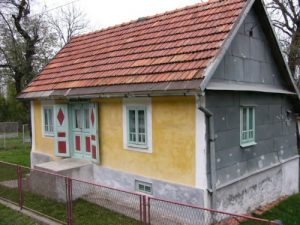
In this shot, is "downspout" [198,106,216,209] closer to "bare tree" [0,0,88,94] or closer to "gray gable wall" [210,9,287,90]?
"gray gable wall" [210,9,287,90]

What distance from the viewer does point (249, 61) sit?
8.98m

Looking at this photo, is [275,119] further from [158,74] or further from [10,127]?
[10,127]

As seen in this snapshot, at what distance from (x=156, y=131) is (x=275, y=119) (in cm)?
418

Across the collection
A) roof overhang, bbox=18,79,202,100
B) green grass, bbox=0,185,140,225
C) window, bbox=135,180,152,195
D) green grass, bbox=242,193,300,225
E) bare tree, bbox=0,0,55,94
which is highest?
bare tree, bbox=0,0,55,94

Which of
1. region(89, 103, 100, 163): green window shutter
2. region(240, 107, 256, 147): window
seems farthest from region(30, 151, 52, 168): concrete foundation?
region(240, 107, 256, 147): window

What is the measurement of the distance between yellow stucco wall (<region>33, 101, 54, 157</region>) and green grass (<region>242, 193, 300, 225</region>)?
7.42 m

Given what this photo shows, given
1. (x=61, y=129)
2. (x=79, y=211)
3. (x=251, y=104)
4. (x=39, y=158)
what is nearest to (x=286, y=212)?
(x=251, y=104)


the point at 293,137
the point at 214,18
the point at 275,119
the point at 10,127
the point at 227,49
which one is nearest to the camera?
the point at 227,49

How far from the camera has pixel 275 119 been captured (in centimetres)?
1027

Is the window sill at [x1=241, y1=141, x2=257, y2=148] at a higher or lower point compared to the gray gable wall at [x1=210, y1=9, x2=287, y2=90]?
lower

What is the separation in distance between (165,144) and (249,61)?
128 inches

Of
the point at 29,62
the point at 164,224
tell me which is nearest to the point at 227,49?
the point at 164,224

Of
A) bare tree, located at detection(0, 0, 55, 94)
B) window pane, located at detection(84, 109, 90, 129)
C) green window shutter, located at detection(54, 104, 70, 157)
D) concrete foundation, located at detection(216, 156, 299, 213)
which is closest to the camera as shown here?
concrete foundation, located at detection(216, 156, 299, 213)

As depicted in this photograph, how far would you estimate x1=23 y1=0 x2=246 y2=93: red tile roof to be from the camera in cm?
787
